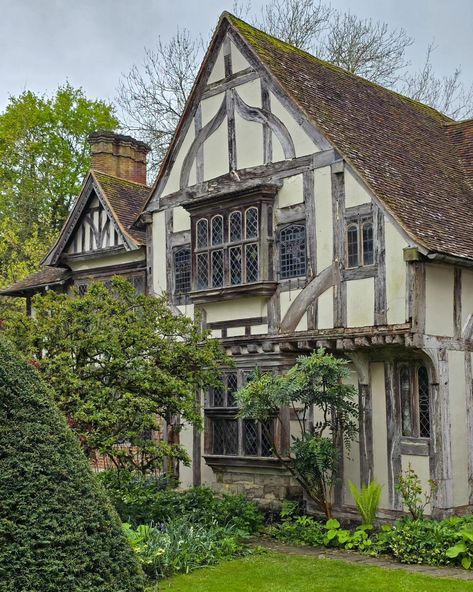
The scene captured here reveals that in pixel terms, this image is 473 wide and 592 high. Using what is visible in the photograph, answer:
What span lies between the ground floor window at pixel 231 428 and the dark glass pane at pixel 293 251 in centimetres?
218

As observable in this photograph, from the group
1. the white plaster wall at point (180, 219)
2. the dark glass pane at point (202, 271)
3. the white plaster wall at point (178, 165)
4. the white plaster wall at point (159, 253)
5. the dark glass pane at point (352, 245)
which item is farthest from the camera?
the white plaster wall at point (159, 253)

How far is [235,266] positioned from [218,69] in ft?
13.2

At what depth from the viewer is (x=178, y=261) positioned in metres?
18.3

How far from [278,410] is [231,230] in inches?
144

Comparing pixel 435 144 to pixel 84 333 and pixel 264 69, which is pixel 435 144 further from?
pixel 84 333

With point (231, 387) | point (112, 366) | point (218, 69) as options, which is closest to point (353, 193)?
point (218, 69)

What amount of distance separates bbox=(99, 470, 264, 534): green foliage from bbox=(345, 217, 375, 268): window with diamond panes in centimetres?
455

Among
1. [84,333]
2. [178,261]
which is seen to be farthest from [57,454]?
[178,261]

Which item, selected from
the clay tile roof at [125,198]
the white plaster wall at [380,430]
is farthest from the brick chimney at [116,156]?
the white plaster wall at [380,430]

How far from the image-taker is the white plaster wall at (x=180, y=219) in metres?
18.0

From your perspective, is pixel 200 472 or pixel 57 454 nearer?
pixel 57 454

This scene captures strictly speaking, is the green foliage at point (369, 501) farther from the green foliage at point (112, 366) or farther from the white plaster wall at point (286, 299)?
the white plaster wall at point (286, 299)

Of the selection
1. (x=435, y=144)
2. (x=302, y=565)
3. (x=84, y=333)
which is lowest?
(x=302, y=565)

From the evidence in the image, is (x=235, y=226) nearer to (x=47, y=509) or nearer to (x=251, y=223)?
(x=251, y=223)
